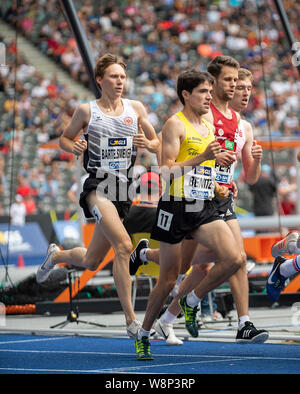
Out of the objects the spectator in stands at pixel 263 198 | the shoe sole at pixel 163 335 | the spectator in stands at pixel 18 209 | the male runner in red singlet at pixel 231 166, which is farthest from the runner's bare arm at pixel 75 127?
the spectator in stands at pixel 18 209

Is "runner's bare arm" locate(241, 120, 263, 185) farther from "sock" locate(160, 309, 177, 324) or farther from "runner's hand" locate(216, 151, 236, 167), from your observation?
"sock" locate(160, 309, 177, 324)

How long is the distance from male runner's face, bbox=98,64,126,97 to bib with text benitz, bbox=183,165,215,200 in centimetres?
129

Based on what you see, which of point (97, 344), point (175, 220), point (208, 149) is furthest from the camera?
point (97, 344)

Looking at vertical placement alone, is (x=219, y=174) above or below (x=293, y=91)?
below

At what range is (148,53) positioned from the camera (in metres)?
29.0

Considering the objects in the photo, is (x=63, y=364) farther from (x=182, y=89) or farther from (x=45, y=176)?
(x=45, y=176)

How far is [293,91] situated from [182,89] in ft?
70.3

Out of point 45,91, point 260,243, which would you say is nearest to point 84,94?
point 45,91

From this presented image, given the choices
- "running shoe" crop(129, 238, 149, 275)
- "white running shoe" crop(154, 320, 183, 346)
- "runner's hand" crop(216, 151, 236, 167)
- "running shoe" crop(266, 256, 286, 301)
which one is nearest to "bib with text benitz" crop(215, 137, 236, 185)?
"runner's hand" crop(216, 151, 236, 167)

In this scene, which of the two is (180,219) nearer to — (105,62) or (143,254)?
(105,62)

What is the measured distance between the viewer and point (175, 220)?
6.99 meters

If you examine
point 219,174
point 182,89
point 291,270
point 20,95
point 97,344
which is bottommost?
point 97,344

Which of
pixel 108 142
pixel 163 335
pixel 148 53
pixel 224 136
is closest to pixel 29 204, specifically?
pixel 148 53

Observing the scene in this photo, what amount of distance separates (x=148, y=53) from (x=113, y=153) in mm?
21622
